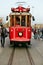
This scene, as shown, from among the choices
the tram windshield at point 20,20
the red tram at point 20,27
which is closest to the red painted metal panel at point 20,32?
the red tram at point 20,27

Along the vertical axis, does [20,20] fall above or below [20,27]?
above

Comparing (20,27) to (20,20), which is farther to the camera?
(20,20)

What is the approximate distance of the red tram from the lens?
21.4 meters

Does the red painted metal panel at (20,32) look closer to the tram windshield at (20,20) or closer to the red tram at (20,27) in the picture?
the red tram at (20,27)

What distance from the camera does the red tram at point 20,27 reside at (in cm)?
2142

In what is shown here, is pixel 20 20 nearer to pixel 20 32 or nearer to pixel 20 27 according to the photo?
pixel 20 27

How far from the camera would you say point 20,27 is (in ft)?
70.2

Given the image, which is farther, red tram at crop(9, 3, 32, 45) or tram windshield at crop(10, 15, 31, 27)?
tram windshield at crop(10, 15, 31, 27)

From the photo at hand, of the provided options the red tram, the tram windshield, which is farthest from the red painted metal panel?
the tram windshield

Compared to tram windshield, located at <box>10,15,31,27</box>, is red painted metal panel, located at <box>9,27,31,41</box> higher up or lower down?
lower down

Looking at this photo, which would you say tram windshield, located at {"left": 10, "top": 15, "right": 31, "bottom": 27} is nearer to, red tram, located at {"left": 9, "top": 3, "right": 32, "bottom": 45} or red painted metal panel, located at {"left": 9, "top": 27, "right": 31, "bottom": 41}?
red tram, located at {"left": 9, "top": 3, "right": 32, "bottom": 45}

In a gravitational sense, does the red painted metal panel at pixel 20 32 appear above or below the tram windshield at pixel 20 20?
below

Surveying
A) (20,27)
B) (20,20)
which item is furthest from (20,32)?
(20,20)

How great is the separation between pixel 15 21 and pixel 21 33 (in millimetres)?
1276
